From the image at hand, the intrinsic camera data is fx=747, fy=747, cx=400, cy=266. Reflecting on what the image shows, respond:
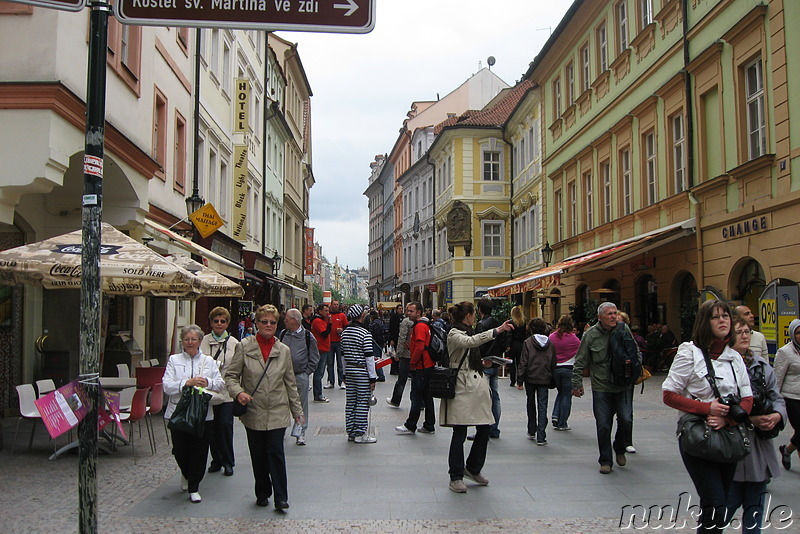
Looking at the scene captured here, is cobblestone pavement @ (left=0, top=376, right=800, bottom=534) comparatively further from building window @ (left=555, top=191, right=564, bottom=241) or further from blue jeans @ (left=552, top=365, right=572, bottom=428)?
building window @ (left=555, top=191, right=564, bottom=241)

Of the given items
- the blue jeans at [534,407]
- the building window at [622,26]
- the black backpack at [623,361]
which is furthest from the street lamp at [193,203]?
the building window at [622,26]

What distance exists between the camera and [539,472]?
26.3ft

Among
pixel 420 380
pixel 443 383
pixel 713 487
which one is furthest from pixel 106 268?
pixel 713 487

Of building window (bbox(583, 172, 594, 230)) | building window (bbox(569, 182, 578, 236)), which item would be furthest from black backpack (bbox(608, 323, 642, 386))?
building window (bbox(569, 182, 578, 236))

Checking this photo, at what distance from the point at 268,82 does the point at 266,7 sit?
30845mm

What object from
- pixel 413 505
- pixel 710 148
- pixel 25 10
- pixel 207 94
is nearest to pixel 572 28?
pixel 710 148

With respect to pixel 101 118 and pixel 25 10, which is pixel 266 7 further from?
pixel 25 10

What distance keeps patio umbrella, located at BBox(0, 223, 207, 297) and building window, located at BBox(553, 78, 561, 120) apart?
22.9 m

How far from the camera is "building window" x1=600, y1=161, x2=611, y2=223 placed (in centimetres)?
2464

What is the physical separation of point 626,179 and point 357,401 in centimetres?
1569

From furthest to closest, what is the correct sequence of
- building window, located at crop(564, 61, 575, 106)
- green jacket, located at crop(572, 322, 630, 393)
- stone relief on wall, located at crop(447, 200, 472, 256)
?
stone relief on wall, located at crop(447, 200, 472, 256) < building window, located at crop(564, 61, 575, 106) < green jacket, located at crop(572, 322, 630, 393)

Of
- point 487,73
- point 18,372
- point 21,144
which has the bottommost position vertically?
point 18,372

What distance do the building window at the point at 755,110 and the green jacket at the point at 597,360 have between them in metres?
8.36

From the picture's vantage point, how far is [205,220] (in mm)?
15984
